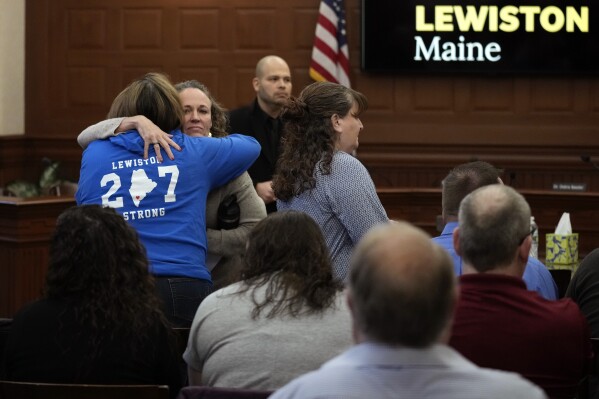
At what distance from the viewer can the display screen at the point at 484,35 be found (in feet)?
30.1

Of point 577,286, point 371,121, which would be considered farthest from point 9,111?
point 577,286

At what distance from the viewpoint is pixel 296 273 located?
8.72ft

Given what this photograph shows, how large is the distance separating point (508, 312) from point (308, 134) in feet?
4.53

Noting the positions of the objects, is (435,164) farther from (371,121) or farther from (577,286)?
(577,286)

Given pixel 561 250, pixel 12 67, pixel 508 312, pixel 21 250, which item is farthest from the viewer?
pixel 12 67

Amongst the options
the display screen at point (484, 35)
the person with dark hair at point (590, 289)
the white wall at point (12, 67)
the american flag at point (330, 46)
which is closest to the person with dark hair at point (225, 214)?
the person with dark hair at point (590, 289)

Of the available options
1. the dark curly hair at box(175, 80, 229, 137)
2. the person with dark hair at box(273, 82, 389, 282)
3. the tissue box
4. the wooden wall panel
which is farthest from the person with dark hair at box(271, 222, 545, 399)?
the wooden wall panel

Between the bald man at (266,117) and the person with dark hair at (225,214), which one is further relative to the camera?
the bald man at (266,117)

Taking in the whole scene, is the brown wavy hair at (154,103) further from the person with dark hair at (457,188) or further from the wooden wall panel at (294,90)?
the wooden wall panel at (294,90)

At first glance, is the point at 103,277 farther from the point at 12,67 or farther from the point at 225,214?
the point at 12,67

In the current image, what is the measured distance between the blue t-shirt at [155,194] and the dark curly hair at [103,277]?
66 centimetres

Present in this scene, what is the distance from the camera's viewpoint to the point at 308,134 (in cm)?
374

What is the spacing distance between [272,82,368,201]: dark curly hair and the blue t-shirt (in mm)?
330

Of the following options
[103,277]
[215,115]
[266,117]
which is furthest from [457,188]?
[266,117]
